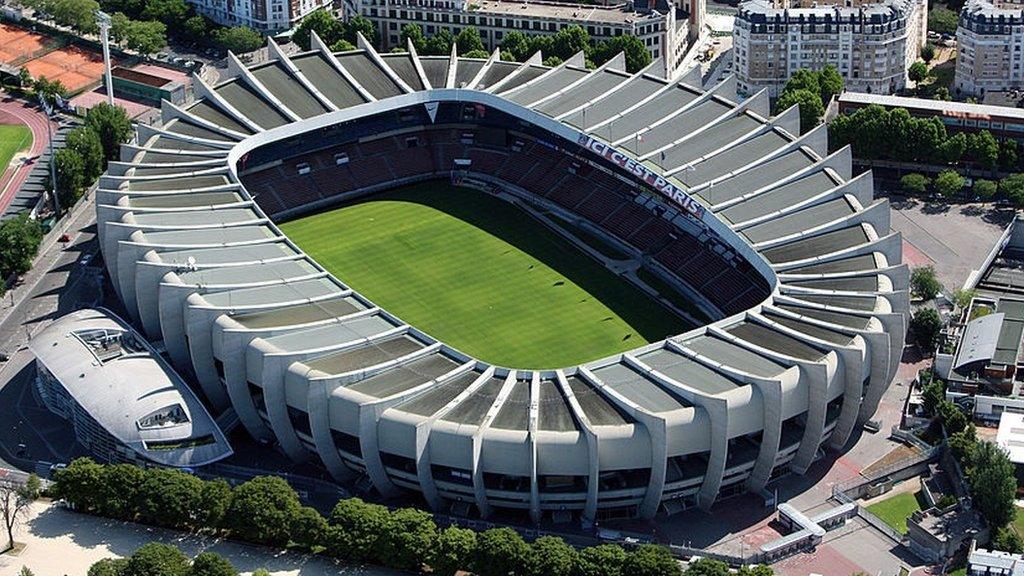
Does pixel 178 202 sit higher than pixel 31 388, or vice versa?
pixel 178 202

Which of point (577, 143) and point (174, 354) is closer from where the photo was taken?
Answer: point (174, 354)

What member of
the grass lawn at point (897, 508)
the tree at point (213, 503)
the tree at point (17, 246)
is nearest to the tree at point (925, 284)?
the grass lawn at point (897, 508)

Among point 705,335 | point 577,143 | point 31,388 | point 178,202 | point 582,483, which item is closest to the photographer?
point 582,483

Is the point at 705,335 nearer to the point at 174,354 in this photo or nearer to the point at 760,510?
the point at 760,510

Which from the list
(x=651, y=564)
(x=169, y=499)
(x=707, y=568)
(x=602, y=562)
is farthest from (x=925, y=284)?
(x=169, y=499)

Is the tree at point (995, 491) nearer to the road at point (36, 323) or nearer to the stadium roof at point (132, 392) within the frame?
the stadium roof at point (132, 392)

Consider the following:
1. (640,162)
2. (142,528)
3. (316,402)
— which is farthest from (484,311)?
(142,528)

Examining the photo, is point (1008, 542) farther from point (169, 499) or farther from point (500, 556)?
point (169, 499)
